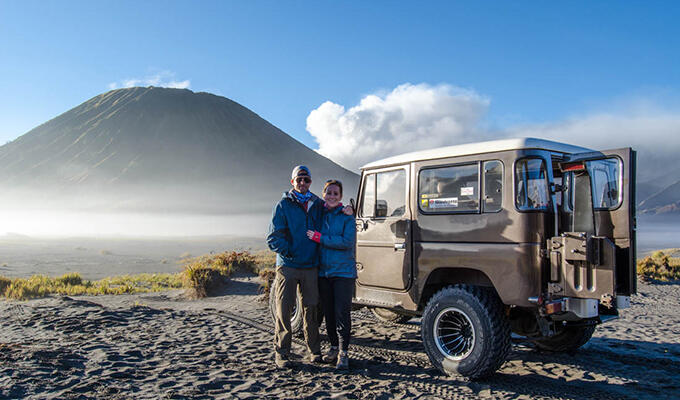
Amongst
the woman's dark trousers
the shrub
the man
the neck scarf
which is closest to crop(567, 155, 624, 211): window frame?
the woman's dark trousers

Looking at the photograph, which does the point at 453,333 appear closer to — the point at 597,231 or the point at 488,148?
the point at 597,231

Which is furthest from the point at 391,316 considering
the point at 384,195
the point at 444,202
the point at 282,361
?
the point at 444,202

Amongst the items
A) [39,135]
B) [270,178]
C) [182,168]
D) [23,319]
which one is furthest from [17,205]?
[23,319]

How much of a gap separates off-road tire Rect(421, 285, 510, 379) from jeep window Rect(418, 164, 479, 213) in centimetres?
90

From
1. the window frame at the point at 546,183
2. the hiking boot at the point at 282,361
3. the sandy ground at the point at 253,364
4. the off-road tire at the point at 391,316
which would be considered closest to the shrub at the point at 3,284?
the sandy ground at the point at 253,364

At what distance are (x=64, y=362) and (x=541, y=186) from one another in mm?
5654

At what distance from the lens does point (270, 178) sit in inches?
6521

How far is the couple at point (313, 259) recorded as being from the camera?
5855mm

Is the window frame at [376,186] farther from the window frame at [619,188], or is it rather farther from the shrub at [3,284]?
the shrub at [3,284]

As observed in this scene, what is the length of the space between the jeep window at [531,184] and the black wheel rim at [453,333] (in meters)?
1.34

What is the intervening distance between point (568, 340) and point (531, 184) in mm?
2612

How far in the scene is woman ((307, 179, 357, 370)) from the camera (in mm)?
5855

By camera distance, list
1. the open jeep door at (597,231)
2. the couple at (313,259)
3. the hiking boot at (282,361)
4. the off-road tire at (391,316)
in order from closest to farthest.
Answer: the open jeep door at (597,231)
the couple at (313,259)
the hiking boot at (282,361)
the off-road tire at (391,316)

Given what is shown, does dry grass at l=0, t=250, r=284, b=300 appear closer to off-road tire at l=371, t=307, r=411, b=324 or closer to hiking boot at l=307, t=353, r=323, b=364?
off-road tire at l=371, t=307, r=411, b=324
